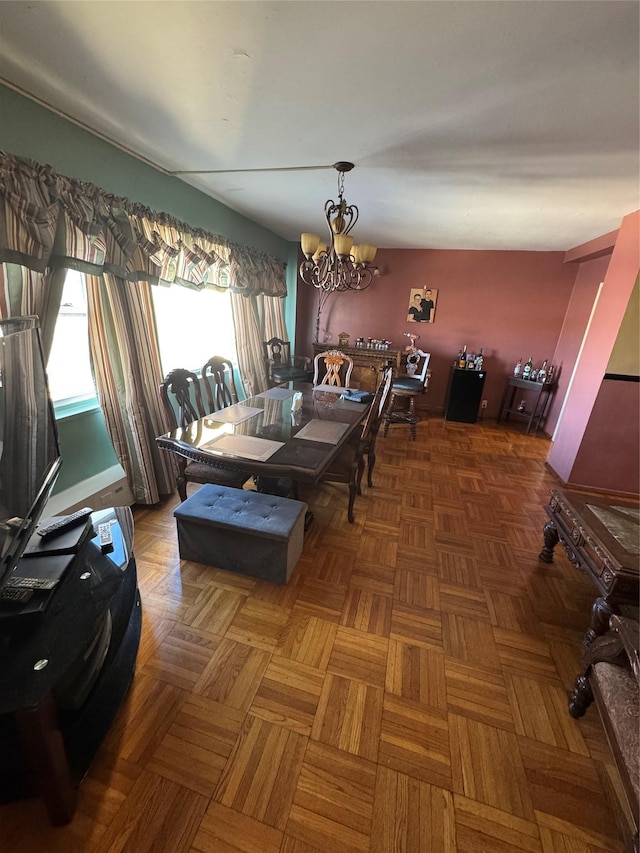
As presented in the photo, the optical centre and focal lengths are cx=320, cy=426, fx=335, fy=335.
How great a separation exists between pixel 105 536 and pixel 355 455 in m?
1.48

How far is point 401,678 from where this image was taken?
135 centimetres

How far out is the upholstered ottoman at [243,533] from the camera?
165 centimetres

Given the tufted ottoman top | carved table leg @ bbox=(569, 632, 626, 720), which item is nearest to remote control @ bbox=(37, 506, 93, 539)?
the tufted ottoman top

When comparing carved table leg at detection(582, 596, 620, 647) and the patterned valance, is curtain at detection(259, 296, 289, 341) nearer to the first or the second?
the patterned valance

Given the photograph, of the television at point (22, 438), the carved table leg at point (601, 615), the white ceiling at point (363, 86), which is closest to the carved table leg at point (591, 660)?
the carved table leg at point (601, 615)

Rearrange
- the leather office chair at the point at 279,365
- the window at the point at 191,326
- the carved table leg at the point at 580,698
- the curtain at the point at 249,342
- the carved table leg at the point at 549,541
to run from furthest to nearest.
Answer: the leather office chair at the point at 279,365 → the curtain at the point at 249,342 → the window at the point at 191,326 → the carved table leg at the point at 549,541 → the carved table leg at the point at 580,698

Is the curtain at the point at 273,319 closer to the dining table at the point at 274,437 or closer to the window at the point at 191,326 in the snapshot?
the window at the point at 191,326

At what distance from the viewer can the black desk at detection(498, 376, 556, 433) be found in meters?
4.40

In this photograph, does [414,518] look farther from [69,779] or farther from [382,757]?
[69,779]

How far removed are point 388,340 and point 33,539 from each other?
4.79m

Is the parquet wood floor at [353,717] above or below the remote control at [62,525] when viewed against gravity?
below

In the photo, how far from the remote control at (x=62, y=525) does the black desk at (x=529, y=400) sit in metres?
4.84

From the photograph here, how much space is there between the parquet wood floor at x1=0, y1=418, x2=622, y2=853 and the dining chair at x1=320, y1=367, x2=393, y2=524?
365 millimetres

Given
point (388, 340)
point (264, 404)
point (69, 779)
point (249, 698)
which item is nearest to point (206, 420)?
point (264, 404)
